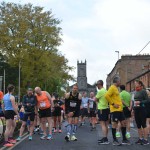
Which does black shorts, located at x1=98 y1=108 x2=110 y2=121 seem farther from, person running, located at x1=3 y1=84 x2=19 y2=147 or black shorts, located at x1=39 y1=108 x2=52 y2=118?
black shorts, located at x1=39 y1=108 x2=52 y2=118

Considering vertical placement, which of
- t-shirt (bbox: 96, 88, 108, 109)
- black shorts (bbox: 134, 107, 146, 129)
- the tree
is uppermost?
the tree

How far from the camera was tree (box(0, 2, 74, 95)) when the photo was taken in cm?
5241

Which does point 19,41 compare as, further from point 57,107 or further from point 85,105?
point 57,107

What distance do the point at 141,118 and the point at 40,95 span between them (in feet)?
13.6

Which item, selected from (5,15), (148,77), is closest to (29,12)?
(5,15)

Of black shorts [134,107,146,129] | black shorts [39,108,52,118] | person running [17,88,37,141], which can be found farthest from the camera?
black shorts [39,108,52,118]

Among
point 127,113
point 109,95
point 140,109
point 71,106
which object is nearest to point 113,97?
point 109,95

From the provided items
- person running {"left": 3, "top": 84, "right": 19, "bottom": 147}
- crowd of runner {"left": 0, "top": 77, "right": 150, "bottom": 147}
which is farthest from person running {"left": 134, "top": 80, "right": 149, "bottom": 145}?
person running {"left": 3, "top": 84, "right": 19, "bottom": 147}

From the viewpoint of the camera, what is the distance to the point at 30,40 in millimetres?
53031

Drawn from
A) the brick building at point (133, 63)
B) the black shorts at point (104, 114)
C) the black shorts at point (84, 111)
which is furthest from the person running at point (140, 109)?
the brick building at point (133, 63)

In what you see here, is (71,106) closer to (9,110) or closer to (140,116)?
(9,110)

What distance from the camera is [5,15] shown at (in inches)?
2115

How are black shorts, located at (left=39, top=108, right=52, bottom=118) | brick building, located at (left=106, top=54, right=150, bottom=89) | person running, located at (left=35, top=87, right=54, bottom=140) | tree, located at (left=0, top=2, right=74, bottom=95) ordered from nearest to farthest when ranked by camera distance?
person running, located at (left=35, top=87, right=54, bottom=140) < black shorts, located at (left=39, top=108, right=52, bottom=118) < tree, located at (left=0, top=2, right=74, bottom=95) < brick building, located at (left=106, top=54, right=150, bottom=89)

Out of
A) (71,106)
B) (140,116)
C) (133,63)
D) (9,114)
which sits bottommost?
(140,116)
